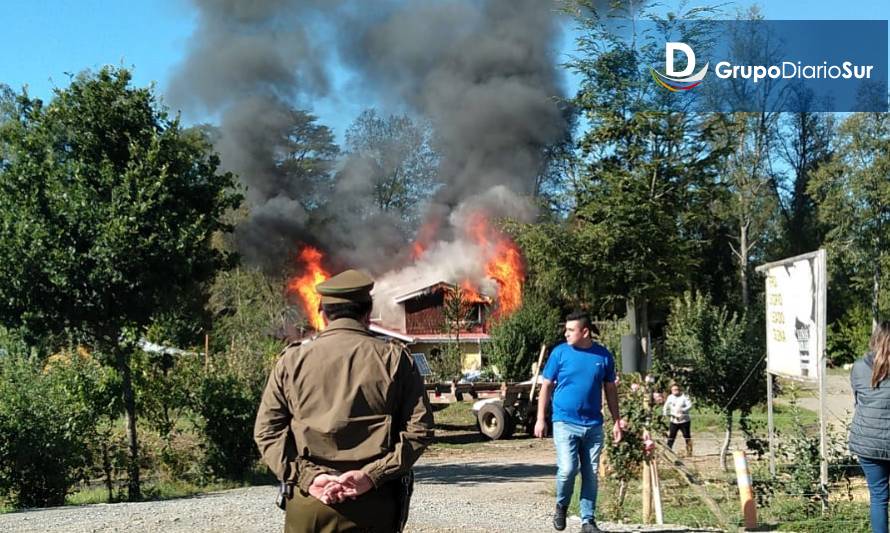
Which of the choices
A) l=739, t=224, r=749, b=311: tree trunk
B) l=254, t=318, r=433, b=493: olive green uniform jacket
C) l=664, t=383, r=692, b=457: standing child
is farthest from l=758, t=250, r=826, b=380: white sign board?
l=739, t=224, r=749, b=311: tree trunk

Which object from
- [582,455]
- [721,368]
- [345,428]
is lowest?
[582,455]

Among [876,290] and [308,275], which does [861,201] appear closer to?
[876,290]

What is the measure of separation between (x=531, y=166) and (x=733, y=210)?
17.4 meters

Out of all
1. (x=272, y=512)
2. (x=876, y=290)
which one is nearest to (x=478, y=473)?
(x=272, y=512)

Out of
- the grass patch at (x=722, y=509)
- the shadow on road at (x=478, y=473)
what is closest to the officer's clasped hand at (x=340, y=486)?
the grass patch at (x=722, y=509)

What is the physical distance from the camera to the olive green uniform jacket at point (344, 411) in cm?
380

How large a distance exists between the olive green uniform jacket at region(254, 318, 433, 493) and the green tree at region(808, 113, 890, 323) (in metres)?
42.4

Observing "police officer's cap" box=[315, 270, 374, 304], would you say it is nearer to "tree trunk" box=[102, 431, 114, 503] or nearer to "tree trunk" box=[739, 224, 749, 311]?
"tree trunk" box=[102, 431, 114, 503]

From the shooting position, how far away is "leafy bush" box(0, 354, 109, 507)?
1160cm

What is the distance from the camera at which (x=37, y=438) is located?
11.7 m

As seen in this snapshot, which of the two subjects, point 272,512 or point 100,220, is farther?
point 100,220

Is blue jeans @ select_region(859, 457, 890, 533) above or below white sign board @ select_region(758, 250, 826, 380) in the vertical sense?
below

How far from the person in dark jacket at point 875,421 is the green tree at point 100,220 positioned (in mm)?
9140

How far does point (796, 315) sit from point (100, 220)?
343 inches
